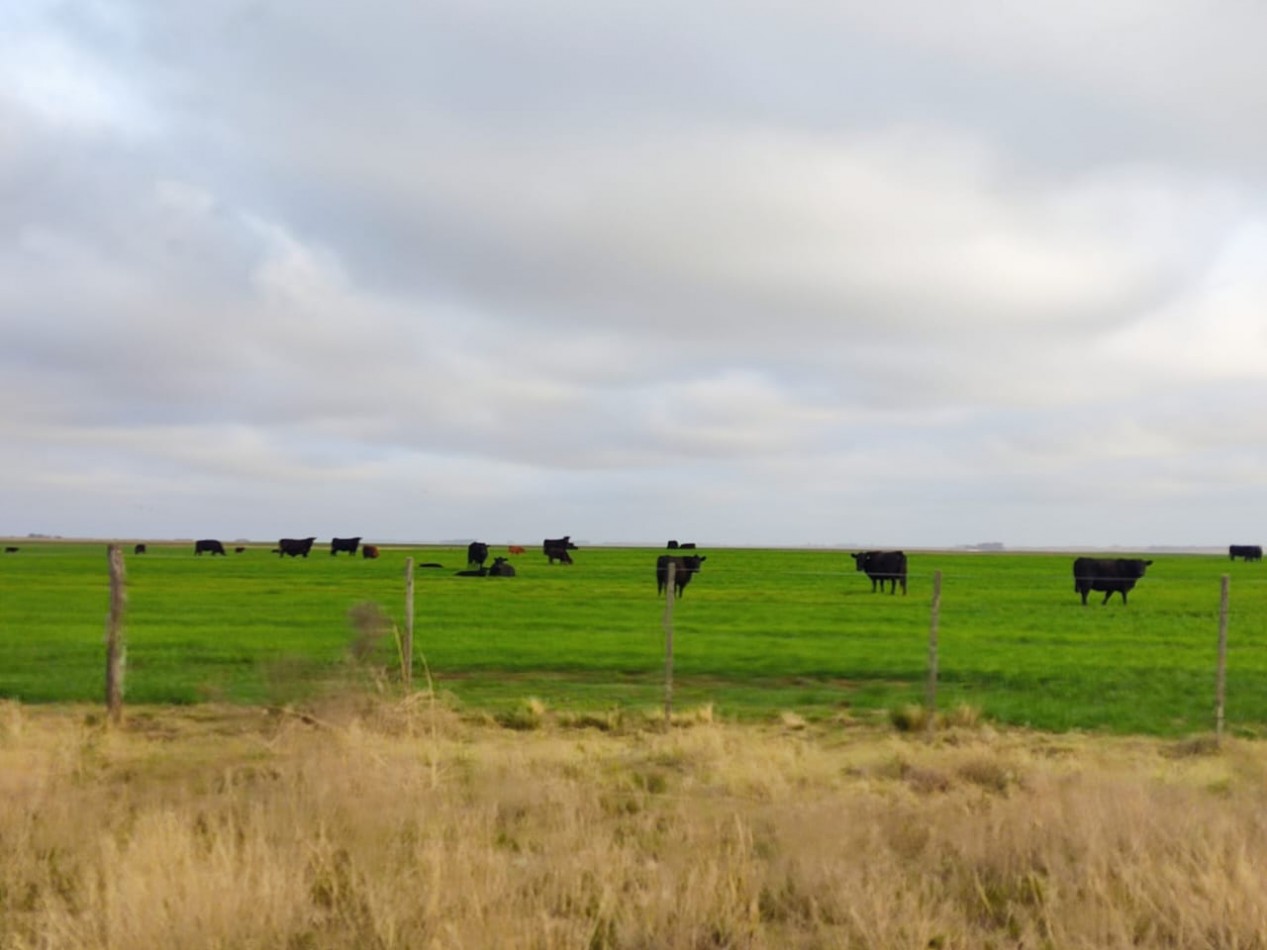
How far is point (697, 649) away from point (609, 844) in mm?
15867

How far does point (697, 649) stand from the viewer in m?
22.8

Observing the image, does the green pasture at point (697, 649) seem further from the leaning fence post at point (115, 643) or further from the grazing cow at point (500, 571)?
the grazing cow at point (500, 571)

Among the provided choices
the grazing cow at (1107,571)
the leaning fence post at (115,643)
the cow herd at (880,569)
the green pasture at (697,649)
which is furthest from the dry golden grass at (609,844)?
the grazing cow at (1107,571)

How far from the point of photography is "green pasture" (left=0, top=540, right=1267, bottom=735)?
15.8 m

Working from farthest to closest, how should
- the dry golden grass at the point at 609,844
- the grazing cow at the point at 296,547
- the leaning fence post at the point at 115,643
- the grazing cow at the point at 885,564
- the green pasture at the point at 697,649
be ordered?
the grazing cow at the point at 296,547, the grazing cow at the point at 885,564, the green pasture at the point at 697,649, the leaning fence post at the point at 115,643, the dry golden grass at the point at 609,844

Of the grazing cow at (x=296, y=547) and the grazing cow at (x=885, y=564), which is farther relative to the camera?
the grazing cow at (x=296, y=547)

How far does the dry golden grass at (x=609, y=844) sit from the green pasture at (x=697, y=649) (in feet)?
10.0

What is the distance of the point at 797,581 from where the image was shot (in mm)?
54969

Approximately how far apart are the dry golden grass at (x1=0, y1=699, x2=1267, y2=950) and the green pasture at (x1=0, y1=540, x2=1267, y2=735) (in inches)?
120

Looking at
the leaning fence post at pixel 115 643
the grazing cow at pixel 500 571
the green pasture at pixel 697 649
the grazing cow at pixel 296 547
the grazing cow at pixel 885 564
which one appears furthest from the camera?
the grazing cow at pixel 296 547

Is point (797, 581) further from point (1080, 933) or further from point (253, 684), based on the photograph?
point (1080, 933)

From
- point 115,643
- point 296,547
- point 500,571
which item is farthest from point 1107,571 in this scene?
point 296,547

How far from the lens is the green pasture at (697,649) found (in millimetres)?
15812

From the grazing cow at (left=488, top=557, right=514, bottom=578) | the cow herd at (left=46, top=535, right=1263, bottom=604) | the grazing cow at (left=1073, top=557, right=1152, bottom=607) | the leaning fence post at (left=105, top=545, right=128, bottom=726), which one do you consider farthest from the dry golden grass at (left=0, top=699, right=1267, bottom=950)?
the grazing cow at (left=488, top=557, right=514, bottom=578)
